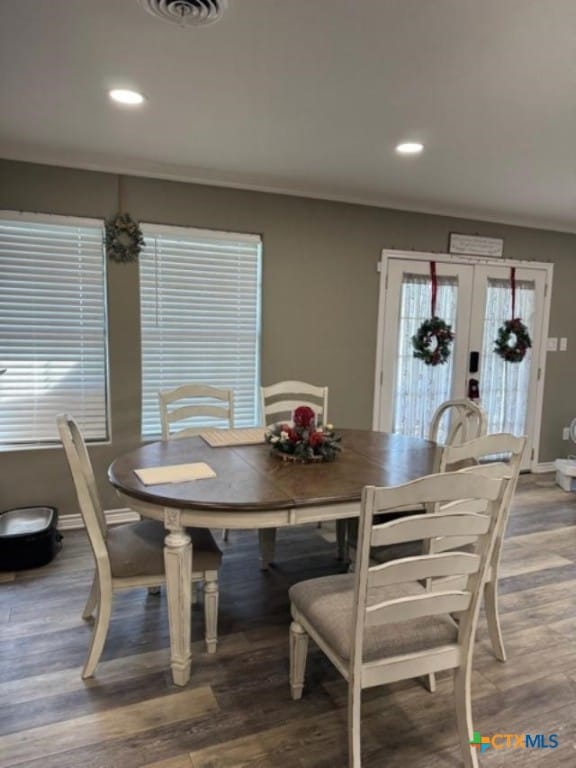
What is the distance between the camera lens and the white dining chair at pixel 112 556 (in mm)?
1934

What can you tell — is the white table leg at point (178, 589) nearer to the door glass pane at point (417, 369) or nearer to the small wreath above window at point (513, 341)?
the door glass pane at point (417, 369)

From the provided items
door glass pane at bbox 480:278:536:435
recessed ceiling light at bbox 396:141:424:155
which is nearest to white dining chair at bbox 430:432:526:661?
recessed ceiling light at bbox 396:141:424:155

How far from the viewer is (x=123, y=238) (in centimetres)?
337

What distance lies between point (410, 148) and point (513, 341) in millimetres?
2489

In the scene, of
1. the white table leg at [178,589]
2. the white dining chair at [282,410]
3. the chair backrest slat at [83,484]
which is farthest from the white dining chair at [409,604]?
the white dining chair at [282,410]

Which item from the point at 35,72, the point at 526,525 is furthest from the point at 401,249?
the point at 35,72

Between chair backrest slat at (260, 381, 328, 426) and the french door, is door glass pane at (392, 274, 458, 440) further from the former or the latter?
chair backrest slat at (260, 381, 328, 426)

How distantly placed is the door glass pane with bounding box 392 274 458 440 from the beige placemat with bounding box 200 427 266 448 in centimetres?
192

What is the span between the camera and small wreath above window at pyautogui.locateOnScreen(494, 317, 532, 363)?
15.3ft

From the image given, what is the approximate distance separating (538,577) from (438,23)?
9.24 feet

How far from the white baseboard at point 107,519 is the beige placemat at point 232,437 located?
1000 millimetres

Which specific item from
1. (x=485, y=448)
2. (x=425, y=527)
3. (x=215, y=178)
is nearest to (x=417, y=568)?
(x=425, y=527)

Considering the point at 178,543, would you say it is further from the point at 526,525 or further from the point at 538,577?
the point at 526,525

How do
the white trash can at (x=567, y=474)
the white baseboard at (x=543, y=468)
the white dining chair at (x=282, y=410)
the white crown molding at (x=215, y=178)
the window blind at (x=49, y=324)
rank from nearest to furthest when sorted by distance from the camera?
the white dining chair at (x=282, y=410)
the white crown molding at (x=215, y=178)
the window blind at (x=49, y=324)
the white trash can at (x=567, y=474)
the white baseboard at (x=543, y=468)
